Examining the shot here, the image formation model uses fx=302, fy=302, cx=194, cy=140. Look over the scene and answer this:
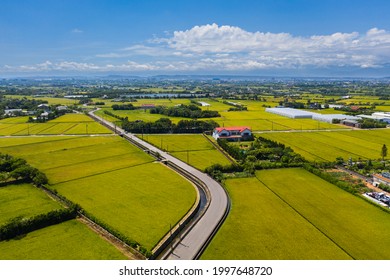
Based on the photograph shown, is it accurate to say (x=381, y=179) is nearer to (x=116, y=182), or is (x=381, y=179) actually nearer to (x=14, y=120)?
(x=116, y=182)

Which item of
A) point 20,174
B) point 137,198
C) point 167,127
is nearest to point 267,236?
point 137,198

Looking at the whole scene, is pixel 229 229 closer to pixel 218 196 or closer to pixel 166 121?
pixel 218 196

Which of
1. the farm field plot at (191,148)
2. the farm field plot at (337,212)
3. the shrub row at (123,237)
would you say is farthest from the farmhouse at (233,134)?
the shrub row at (123,237)

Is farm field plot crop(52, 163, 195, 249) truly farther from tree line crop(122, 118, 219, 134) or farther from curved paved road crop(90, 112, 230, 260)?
tree line crop(122, 118, 219, 134)

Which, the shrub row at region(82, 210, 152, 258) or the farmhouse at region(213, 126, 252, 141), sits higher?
the farmhouse at region(213, 126, 252, 141)

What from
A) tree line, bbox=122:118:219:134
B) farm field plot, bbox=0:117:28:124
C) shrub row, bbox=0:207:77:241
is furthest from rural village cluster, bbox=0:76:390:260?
farm field plot, bbox=0:117:28:124

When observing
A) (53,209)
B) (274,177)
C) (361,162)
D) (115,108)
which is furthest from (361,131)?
(115,108)
